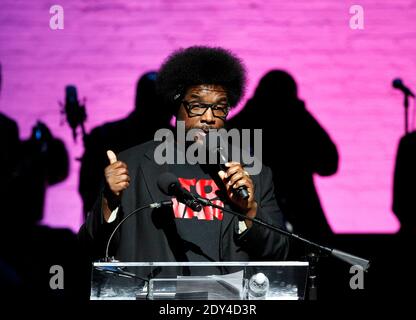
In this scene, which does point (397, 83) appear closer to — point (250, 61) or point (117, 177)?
point (250, 61)

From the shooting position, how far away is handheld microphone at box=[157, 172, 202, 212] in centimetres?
287

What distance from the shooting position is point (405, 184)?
4.81 metres

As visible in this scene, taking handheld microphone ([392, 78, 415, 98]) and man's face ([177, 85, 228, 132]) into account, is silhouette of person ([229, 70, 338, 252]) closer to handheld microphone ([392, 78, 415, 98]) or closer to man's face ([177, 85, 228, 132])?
handheld microphone ([392, 78, 415, 98])

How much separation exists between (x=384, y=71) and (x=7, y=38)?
2.55 m

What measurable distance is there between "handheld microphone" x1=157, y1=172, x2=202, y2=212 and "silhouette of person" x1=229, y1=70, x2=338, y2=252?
1.81 m

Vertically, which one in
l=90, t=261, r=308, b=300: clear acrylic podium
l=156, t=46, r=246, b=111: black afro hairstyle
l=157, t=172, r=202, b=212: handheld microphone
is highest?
l=156, t=46, r=246, b=111: black afro hairstyle

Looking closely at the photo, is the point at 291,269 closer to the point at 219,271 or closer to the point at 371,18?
the point at 219,271

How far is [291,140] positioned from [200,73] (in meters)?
1.18

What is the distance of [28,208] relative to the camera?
480 cm

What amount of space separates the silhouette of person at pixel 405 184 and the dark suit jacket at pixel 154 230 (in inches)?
49.9

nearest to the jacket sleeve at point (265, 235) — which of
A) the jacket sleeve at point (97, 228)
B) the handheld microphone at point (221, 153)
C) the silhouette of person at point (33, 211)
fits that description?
the handheld microphone at point (221, 153)

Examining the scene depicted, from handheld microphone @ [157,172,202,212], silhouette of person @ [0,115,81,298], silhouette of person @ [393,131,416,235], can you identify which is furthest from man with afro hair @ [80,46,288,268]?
silhouette of person @ [393,131,416,235]

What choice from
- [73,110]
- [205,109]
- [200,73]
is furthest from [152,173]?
[73,110]
